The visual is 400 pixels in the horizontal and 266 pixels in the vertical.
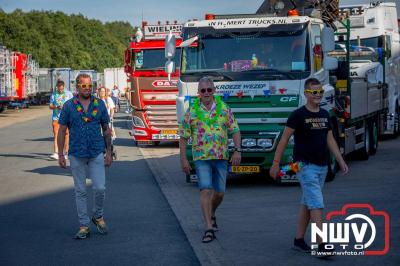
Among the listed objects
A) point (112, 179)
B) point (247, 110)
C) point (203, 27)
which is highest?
point (203, 27)

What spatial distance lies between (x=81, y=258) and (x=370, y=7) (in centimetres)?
1808

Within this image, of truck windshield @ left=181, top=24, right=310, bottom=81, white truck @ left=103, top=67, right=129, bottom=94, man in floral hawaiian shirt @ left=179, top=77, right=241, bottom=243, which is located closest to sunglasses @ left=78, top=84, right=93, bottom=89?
man in floral hawaiian shirt @ left=179, top=77, right=241, bottom=243

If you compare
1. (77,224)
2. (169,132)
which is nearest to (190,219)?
(77,224)

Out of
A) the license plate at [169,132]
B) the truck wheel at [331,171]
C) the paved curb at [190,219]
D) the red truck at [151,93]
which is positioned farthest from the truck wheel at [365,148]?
the license plate at [169,132]

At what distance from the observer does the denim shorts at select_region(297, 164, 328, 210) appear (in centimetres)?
895

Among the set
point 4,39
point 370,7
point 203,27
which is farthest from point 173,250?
point 4,39

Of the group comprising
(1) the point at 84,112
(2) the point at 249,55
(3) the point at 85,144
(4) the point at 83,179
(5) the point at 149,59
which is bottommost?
(4) the point at 83,179

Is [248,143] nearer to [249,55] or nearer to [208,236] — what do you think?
[249,55]

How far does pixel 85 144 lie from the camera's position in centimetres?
1081

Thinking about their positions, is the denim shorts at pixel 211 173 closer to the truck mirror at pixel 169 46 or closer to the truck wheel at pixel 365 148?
the truck mirror at pixel 169 46

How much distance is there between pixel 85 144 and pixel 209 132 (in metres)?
1.55

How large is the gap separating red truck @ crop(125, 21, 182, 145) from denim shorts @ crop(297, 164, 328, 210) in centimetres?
1591

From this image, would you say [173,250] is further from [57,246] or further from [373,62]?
[373,62]

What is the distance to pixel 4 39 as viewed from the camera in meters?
84.3
